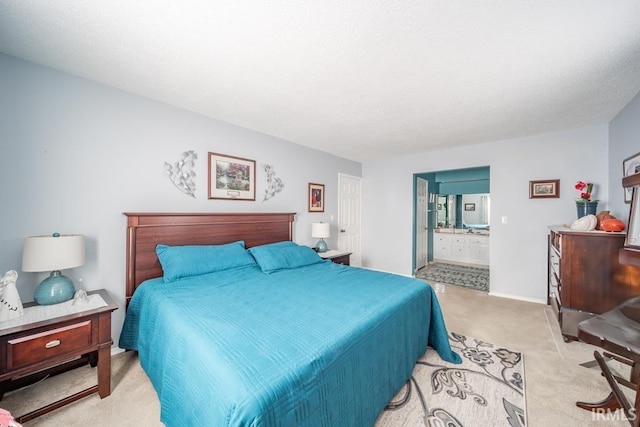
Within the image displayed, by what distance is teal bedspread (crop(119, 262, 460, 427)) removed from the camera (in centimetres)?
99

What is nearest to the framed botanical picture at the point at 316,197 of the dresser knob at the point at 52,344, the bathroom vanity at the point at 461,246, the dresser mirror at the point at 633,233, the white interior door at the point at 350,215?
the white interior door at the point at 350,215

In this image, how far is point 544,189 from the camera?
3406mm

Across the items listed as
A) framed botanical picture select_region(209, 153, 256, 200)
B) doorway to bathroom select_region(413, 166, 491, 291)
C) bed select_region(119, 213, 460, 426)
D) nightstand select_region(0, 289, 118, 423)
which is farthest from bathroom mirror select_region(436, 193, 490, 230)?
nightstand select_region(0, 289, 118, 423)

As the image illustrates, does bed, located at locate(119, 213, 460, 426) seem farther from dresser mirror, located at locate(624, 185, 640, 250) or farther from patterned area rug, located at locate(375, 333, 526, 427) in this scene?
dresser mirror, located at locate(624, 185, 640, 250)

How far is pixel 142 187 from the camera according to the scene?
236 cm

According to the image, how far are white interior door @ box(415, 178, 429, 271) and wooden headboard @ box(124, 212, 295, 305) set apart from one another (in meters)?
2.99

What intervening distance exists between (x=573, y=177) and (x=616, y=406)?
283cm

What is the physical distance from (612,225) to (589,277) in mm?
510

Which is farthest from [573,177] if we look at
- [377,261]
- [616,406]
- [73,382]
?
[73,382]

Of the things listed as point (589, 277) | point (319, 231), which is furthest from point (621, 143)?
point (319, 231)

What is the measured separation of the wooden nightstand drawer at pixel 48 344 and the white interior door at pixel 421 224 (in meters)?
4.70

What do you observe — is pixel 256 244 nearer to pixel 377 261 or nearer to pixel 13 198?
pixel 13 198

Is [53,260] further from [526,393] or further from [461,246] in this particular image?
[461,246]

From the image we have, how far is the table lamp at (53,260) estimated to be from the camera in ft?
5.30
